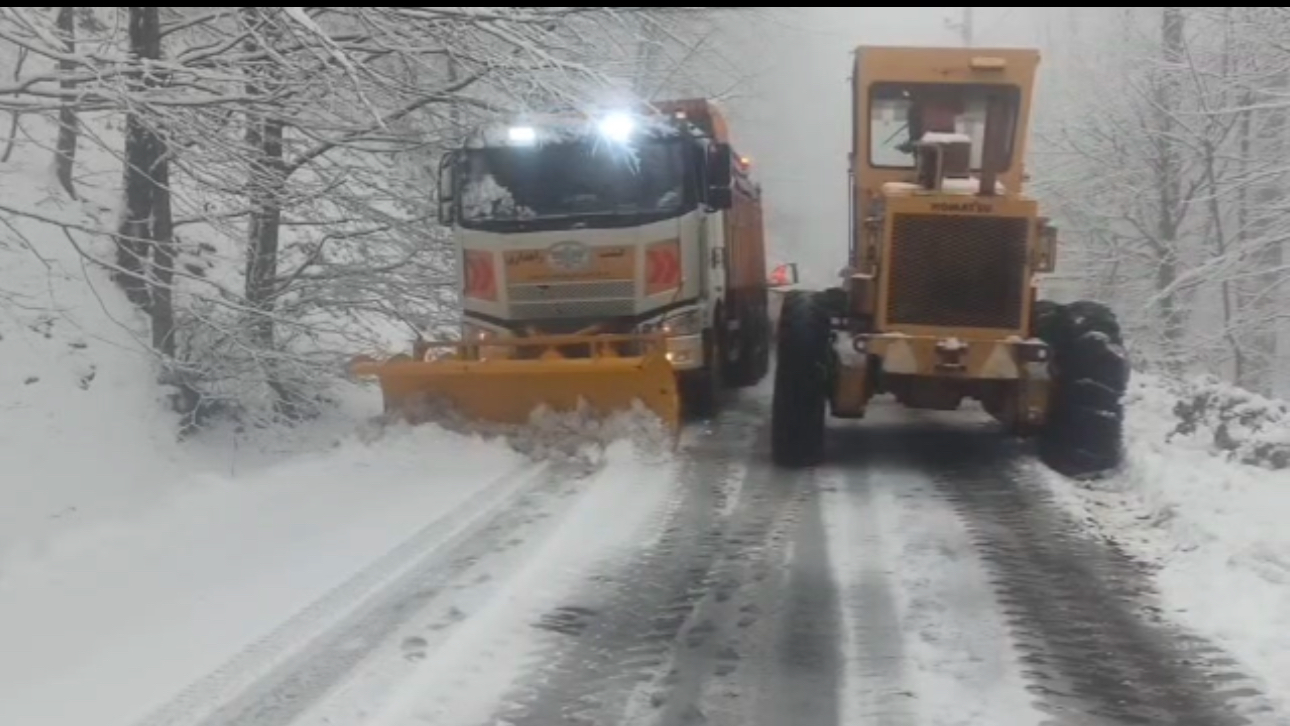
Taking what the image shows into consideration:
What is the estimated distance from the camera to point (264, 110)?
895 centimetres

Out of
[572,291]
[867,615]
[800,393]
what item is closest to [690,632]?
[867,615]

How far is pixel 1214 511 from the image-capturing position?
7.38 meters

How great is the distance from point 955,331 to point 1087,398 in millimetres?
1005

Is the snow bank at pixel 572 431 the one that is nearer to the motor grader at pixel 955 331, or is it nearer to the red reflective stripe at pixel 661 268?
the motor grader at pixel 955 331

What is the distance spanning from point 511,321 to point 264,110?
3.02 metres

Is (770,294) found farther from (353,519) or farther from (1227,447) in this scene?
(353,519)

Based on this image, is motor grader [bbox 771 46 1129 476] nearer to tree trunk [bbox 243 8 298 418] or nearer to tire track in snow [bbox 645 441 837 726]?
tire track in snow [bbox 645 441 837 726]

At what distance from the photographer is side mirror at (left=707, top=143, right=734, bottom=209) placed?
11539 mm

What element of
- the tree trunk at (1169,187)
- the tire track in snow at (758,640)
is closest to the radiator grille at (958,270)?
the tire track in snow at (758,640)

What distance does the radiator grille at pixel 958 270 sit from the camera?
923 cm

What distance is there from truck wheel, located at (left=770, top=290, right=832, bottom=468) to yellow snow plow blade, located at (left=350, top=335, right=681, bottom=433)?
83 cm

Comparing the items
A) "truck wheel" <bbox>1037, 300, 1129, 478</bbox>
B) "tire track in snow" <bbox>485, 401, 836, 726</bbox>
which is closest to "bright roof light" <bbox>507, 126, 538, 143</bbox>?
"tire track in snow" <bbox>485, 401, 836, 726</bbox>

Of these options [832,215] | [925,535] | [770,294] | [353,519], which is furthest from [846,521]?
[832,215]

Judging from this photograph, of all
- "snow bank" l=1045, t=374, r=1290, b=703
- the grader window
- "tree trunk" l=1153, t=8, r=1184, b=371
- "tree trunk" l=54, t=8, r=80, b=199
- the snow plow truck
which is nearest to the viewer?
"snow bank" l=1045, t=374, r=1290, b=703
